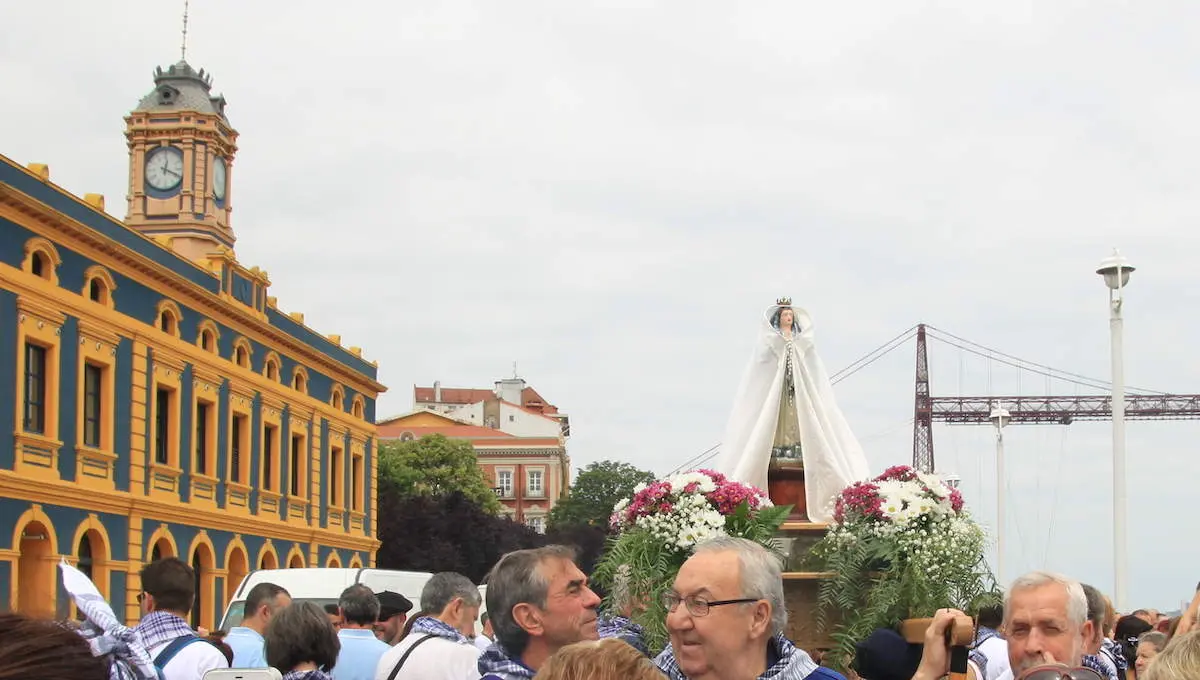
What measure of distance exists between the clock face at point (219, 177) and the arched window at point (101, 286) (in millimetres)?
17385

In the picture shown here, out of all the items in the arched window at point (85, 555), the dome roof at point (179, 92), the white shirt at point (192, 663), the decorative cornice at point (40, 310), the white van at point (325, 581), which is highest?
the dome roof at point (179, 92)

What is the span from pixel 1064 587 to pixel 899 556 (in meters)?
4.87

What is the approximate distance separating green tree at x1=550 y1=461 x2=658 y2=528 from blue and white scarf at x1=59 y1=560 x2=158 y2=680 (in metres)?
96.2

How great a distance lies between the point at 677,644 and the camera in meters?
5.18

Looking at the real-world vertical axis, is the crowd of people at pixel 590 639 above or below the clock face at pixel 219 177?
below

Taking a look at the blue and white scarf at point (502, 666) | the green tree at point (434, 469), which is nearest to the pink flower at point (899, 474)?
the blue and white scarf at point (502, 666)

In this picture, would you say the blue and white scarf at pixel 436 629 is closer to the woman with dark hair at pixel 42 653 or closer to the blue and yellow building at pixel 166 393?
the woman with dark hair at pixel 42 653

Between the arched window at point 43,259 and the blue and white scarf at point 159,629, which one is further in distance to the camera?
the arched window at point 43,259

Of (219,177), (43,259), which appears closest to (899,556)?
(43,259)

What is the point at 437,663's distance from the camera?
23.6 feet

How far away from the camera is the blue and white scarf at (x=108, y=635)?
486 cm

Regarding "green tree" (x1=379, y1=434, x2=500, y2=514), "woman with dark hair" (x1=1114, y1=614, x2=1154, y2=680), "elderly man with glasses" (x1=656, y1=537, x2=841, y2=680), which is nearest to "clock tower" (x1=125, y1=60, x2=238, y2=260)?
"green tree" (x1=379, y1=434, x2=500, y2=514)

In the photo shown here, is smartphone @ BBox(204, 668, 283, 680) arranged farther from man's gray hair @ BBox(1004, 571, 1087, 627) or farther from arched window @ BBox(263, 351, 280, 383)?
arched window @ BBox(263, 351, 280, 383)

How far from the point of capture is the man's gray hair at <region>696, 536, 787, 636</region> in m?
5.17
